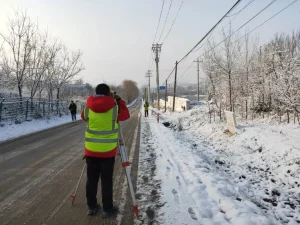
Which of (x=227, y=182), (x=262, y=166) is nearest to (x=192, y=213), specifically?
(x=227, y=182)

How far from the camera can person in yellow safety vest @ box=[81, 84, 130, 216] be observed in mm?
4176

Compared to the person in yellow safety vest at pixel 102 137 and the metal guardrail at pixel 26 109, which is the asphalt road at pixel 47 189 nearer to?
the person in yellow safety vest at pixel 102 137

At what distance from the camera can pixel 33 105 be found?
23.2 m

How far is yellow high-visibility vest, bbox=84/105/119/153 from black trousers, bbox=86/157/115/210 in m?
0.21

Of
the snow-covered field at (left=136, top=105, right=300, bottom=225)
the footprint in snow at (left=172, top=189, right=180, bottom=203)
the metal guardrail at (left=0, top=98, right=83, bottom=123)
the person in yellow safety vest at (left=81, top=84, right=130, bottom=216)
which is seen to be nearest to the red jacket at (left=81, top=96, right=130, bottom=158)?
the person in yellow safety vest at (left=81, top=84, right=130, bottom=216)

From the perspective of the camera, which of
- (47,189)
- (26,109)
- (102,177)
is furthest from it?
(26,109)

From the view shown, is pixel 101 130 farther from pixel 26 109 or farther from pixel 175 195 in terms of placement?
pixel 26 109

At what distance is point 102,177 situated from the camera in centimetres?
434

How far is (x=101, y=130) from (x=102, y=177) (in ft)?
2.52

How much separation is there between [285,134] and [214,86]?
554 inches

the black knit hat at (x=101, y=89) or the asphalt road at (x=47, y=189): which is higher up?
the black knit hat at (x=101, y=89)

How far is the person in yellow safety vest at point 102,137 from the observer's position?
418cm

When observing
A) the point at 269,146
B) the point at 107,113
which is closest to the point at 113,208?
the point at 107,113

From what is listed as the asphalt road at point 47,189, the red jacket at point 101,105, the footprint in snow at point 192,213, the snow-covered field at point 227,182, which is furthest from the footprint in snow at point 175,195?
the red jacket at point 101,105
